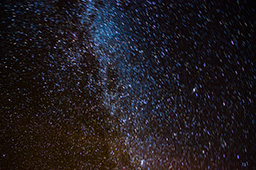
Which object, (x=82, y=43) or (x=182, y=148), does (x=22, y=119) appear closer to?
(x=82, y=43)

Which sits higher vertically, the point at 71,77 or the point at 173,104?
the point at 173,104

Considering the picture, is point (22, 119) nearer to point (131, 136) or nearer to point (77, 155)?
point (77, 155)

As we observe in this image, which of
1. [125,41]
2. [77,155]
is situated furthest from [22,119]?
[125,41]

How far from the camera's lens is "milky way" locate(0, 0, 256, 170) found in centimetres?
32

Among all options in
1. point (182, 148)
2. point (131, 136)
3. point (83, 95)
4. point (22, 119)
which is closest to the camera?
point (182, 148)

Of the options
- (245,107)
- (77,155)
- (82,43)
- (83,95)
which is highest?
(245,107)

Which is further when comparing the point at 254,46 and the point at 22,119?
the point at 22,119

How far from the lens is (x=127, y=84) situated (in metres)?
0.54

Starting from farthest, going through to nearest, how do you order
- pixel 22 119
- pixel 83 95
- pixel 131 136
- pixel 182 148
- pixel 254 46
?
pixel 22 119 → pixel 83 95 → pixel 131 136 → pixel 182 148 → pixel 254 46

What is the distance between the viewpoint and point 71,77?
25.6 inches

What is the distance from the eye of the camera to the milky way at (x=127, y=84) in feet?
1.04

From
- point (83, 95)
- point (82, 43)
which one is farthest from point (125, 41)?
point (83, 95)

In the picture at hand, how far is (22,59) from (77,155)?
36 centimetres

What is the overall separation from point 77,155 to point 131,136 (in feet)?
0.98
